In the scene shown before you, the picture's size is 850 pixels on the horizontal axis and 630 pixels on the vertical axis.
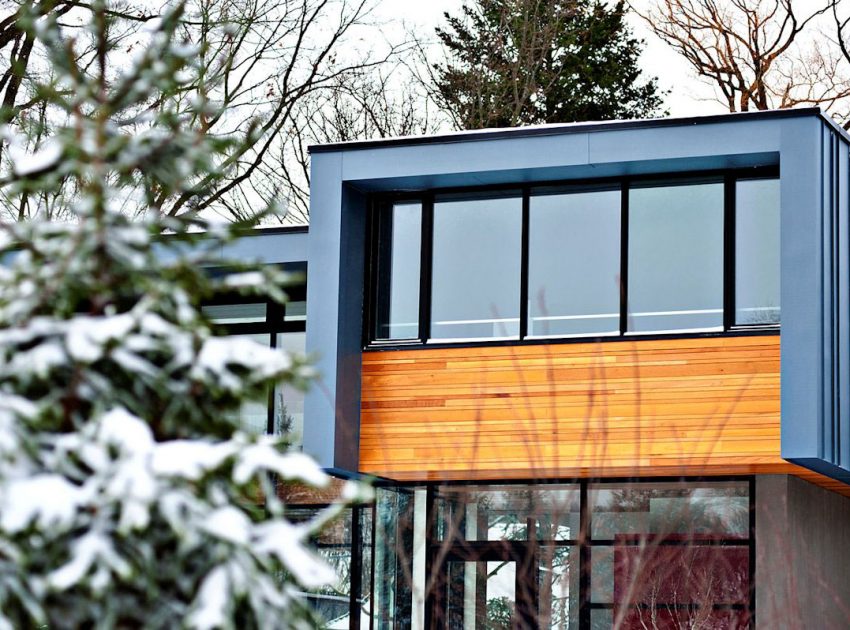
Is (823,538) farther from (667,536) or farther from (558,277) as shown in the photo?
(558,277)

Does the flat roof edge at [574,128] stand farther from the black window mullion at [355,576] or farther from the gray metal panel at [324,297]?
the black window mullion at [355,576]

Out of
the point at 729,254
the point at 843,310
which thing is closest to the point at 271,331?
the point at 729,254

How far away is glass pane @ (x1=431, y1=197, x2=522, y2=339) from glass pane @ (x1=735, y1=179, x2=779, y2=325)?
2.00 m

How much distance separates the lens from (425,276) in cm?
1271

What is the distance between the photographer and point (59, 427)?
2.73 metres

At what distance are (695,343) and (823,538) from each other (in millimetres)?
3589

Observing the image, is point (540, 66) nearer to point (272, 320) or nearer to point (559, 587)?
point (272, 320)

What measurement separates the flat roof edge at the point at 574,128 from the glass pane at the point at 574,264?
0.64 m

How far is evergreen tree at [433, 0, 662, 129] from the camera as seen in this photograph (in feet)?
80.8

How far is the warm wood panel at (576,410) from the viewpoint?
11.4m

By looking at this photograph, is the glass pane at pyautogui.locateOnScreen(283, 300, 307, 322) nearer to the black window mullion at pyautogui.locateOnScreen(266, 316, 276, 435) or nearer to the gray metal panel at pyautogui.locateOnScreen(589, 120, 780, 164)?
the black window mullion at pyautogui.locateOnScreen(266, 316, 276, 435)

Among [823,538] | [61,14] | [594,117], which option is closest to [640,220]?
[823,538]

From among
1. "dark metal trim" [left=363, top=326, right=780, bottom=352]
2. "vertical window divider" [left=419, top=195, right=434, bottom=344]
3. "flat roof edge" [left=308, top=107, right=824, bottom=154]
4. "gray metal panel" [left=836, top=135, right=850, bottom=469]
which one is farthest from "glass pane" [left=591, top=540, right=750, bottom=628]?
"flat roof edge" [left=308, top=107, right=824, bottom=154]

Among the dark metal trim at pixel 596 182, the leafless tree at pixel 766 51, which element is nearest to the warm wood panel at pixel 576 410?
the dark metal trim at pixel 596 182
